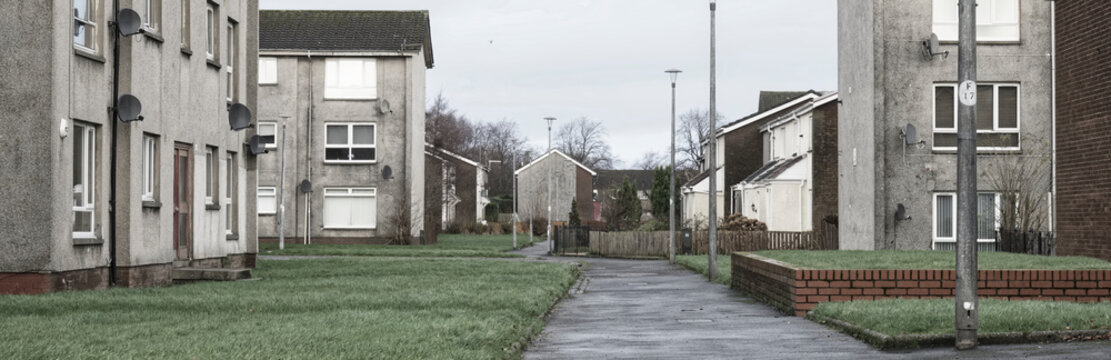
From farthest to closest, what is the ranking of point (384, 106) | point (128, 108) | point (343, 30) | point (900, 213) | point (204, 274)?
point (343, 30) → point (384, 106) → point (900, 213) → point (204, 274) → point (128, 108)

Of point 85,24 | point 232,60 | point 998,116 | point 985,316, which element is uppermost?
point 232,60

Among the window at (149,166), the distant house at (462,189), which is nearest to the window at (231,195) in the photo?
the window at (149,166)

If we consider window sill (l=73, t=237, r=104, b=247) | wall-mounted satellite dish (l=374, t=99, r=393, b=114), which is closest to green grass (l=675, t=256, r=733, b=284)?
window sill (l=73, t=237, r=104, b=247)

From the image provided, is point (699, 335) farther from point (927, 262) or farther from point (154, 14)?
point (154, 14)

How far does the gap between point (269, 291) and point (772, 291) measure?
7.12m

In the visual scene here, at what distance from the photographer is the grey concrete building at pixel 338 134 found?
53.5 meters

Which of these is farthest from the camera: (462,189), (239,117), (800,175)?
(462,189)

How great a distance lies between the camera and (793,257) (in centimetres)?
2008

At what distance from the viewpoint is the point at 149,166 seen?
888 inches

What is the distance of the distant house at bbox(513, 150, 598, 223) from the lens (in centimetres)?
10688

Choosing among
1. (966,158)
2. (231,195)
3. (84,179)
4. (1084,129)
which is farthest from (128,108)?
(1084,129)

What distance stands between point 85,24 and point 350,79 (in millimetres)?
34146

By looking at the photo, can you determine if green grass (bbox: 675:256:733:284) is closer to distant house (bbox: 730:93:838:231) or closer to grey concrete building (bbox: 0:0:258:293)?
distant house (bbox: 730:93:838:231)

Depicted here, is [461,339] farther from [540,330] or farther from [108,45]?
[108,45]
